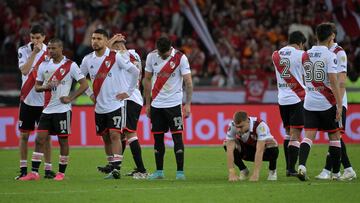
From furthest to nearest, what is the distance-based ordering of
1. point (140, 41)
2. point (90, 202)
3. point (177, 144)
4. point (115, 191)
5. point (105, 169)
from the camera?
1. point (140, 41)
2. point (105, 169)
3. point (177, 144)
4. point (115, 191)
5. point (90, 202)

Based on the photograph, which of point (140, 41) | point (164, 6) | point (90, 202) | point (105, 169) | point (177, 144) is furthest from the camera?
point (164, 6)

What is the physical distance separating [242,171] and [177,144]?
3.90 ft

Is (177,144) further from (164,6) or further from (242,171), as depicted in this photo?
(164,6)

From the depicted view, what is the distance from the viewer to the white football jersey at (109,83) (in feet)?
50.6

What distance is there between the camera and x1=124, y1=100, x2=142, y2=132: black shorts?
52.8 feet

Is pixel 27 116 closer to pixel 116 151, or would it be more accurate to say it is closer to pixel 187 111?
pixel 116 151

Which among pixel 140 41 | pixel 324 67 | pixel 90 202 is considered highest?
pixel 140 41

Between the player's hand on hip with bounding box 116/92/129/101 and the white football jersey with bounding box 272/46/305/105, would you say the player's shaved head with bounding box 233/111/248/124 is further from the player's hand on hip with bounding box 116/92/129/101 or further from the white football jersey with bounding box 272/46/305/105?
the player's hand on hip with bounding box 116/92/129/101

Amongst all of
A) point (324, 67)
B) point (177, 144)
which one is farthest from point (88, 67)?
point (324, 67)

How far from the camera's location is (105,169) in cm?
1667

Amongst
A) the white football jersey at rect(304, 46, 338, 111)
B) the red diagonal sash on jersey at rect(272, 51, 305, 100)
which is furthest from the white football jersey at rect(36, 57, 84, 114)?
the white football jersey at rect(304, 46, 338, 111)

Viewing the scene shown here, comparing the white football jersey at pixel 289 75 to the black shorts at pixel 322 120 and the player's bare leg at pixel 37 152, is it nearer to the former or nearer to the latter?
the black shorts at pixel 322 120

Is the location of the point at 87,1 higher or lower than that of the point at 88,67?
higher

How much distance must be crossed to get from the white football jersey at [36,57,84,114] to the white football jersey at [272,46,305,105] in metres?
3.24
